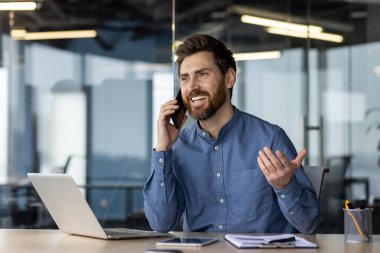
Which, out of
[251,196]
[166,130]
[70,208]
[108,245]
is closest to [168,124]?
[166,130]

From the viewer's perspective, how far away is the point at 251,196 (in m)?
3.03

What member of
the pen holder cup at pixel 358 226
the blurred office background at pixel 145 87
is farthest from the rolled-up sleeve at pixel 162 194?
the blurred office background at pixel 145 87

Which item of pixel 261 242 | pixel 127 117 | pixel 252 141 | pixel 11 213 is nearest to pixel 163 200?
pixel 252 141

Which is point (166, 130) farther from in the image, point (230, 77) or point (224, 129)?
point (230, 77)

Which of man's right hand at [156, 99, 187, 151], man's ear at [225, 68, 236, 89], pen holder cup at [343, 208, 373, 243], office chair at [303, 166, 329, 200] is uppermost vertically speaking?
man's ear at [225, 68, 236, 89]

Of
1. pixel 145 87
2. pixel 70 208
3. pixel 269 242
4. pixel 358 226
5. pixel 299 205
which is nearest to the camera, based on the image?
pixel 269 242

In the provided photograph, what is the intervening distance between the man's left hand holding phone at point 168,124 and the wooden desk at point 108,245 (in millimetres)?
400

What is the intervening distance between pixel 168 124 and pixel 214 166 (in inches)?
9.4

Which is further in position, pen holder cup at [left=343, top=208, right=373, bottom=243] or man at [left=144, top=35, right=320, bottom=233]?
man at [left=144, top=35, right=320, bottom=233]

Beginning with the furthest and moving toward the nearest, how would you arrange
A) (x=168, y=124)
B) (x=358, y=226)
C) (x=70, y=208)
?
1. (x=168, y=124)
2. (x=70, y=208)
3. (x=358, y=226)

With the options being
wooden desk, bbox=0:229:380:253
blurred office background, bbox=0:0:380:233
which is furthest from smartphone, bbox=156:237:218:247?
blurred office background, bbox=0:0:380:233

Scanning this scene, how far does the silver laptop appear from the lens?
8.77 feet

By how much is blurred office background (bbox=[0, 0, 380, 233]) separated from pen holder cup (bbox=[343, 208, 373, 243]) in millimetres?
3462

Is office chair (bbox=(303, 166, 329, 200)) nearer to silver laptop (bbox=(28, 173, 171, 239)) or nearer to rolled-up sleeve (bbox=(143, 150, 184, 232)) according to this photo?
rolled-up sleeve (bbox=(143, 150, 184, 232))
